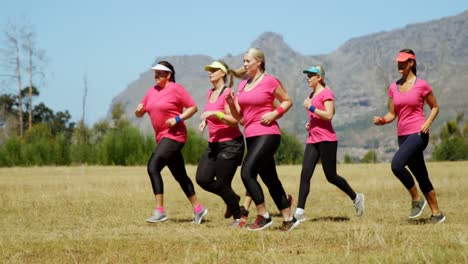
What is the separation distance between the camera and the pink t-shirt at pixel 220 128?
8875 mm

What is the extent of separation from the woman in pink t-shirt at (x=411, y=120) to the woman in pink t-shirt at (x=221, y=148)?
1.89 meters

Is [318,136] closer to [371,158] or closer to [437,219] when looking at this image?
[437,219]

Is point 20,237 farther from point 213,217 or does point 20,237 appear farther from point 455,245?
point 455,245

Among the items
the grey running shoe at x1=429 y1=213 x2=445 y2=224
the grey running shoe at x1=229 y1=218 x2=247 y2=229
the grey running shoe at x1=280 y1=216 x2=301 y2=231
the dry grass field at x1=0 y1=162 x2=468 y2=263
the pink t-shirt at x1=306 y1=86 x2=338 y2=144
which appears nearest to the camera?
the dry grass field at x1=0 y1=162 x2=468 y2=263

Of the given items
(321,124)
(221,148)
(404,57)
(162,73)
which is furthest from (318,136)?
(162,73)

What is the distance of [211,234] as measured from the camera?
7.66 metres

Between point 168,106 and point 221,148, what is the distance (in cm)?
105

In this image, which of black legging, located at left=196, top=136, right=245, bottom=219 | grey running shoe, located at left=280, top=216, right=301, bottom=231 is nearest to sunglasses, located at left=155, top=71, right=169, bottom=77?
black legging, located at left=196, top=136, right=245, bottom=219

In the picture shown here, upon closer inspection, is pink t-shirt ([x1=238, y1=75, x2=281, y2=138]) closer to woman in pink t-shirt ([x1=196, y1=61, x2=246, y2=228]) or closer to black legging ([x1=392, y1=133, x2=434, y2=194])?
woman in pink t-shirt ([x1=196, y1=61, x2=246, y2=228])

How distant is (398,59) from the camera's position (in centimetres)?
889

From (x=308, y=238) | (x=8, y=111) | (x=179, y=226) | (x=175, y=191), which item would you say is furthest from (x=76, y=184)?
(x=8, y=111)

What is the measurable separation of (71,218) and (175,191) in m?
6.48

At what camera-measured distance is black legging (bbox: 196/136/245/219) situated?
8.89 m

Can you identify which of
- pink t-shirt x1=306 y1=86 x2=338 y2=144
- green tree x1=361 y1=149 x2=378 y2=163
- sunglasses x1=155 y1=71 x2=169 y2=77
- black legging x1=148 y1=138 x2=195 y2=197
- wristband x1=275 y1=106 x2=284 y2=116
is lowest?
green tree x1=361 y1=149 x2=378 y2=163
